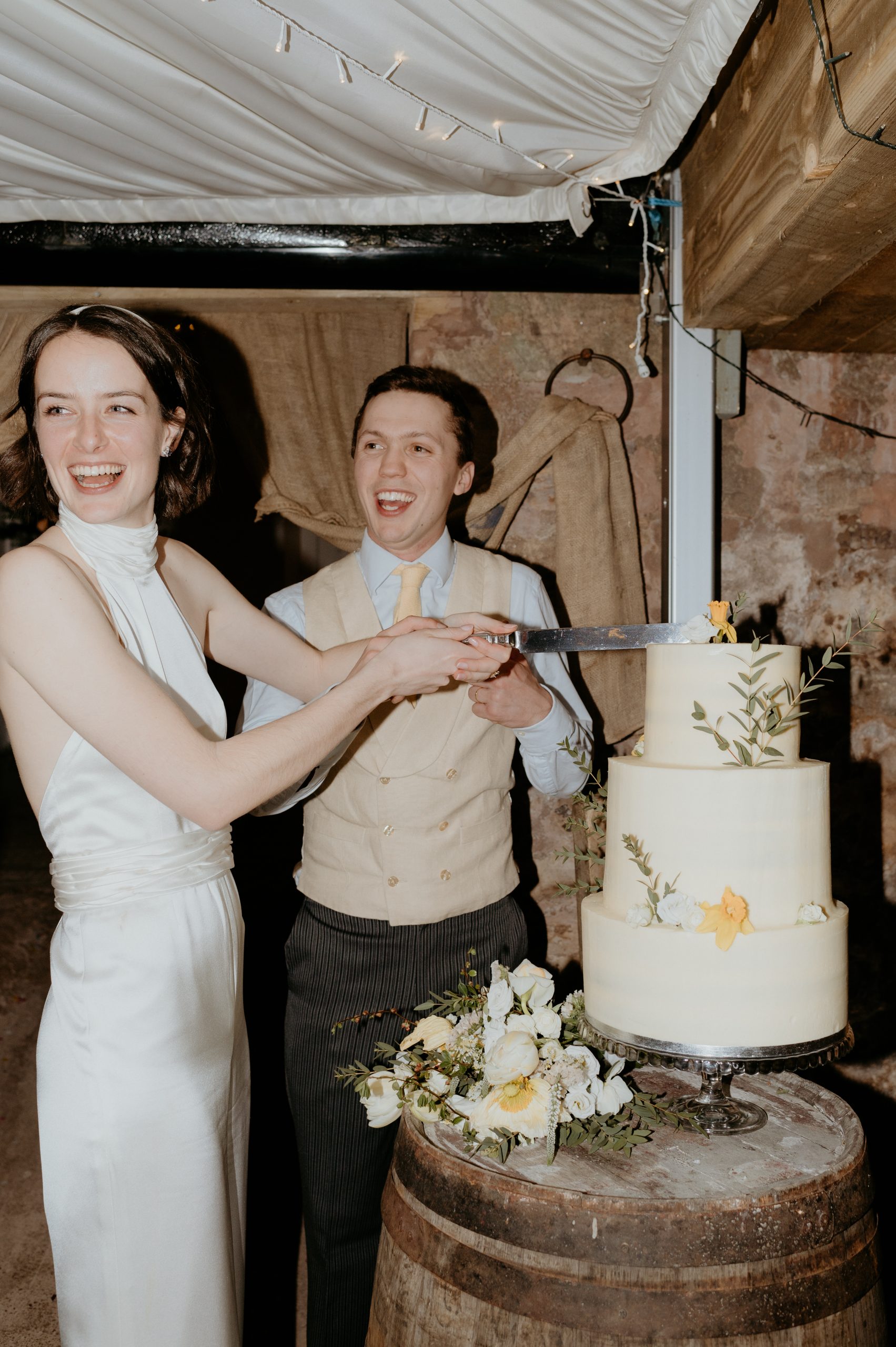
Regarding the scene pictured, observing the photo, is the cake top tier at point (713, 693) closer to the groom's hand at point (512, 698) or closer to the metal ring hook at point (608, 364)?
the groom's hand at point (512, 698)

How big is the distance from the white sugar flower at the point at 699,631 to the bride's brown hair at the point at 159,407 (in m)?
0.98

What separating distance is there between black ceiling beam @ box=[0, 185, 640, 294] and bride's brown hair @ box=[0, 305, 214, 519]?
1.33 meters

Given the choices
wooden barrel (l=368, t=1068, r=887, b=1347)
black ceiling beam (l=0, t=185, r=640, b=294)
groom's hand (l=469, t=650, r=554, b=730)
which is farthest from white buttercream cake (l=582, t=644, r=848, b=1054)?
black ceiling beam (l=0, t=185, r=640, b=294)

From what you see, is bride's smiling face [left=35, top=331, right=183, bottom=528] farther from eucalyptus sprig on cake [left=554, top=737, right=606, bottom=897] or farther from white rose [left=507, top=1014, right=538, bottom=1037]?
white rose [left=507, top=1014, right=538, bottom=1037]

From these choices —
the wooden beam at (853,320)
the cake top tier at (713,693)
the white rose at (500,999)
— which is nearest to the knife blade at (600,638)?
the cake top tier at (713,693)

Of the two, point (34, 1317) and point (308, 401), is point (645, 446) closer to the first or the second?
point (308, 401)

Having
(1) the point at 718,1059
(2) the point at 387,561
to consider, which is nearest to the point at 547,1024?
(1) the point at 718,1059

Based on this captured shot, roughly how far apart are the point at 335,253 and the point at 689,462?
1.23m

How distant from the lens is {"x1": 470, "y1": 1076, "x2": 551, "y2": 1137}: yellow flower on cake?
1.66 metres

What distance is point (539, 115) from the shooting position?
2.42 m

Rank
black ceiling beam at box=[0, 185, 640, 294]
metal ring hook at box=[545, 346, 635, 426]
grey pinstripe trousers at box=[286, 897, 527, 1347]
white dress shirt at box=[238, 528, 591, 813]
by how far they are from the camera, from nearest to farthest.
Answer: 1. grey pinstripe trousers at box=[286, 897, 527, 1347]
2. white dress shirt at box=[238, 528, 591, 813]
3. black ceiling beam at box=[0, 185, 640, 294]
4. metal ring hook at box=[545, 346, 635, 426]

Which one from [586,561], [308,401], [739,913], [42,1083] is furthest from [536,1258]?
[308,401]

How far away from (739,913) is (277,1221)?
106 inches

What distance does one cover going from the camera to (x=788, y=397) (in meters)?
3.36
